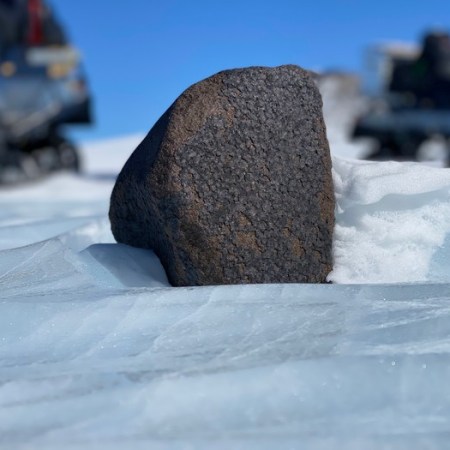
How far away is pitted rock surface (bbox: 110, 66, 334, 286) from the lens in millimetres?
1890

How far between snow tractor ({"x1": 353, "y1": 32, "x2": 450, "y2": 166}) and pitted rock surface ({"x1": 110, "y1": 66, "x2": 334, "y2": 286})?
8.92 m

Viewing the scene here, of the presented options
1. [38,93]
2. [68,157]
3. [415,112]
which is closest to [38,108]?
[38,93]

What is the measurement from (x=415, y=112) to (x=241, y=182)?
962cm

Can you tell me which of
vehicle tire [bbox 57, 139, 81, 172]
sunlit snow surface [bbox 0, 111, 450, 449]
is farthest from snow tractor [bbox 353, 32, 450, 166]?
sunlit snow surface [bbox 0, 111, 450, 449]

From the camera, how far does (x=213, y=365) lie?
4.21 feet

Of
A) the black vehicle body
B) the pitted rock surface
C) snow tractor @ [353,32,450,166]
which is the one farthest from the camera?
snow tractor @ [353,32,450,166]

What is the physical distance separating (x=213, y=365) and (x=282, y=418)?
7.4 inches

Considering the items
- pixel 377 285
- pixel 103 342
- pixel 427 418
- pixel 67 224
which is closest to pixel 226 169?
pixel 377 285

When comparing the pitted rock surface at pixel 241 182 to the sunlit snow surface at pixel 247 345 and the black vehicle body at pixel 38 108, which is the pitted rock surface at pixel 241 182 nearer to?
the sunlit snow surface at pixel 247 345

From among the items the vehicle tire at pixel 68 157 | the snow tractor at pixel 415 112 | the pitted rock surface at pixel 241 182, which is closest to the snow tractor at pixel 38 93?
the vehicle tire at pixel 68 157

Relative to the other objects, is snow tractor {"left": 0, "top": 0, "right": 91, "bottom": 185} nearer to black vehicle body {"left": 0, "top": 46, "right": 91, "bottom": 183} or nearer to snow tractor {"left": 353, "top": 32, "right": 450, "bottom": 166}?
black vehicle body {"left": 0, "top": 46, "right": 91, "bottom": 183}

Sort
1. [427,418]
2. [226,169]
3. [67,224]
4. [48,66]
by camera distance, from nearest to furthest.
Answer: [427,418] < [226,169] < [67,224] < [48,66]

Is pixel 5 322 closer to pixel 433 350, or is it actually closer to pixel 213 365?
pixel 213 365

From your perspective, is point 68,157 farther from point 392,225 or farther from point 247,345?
point 247,345
